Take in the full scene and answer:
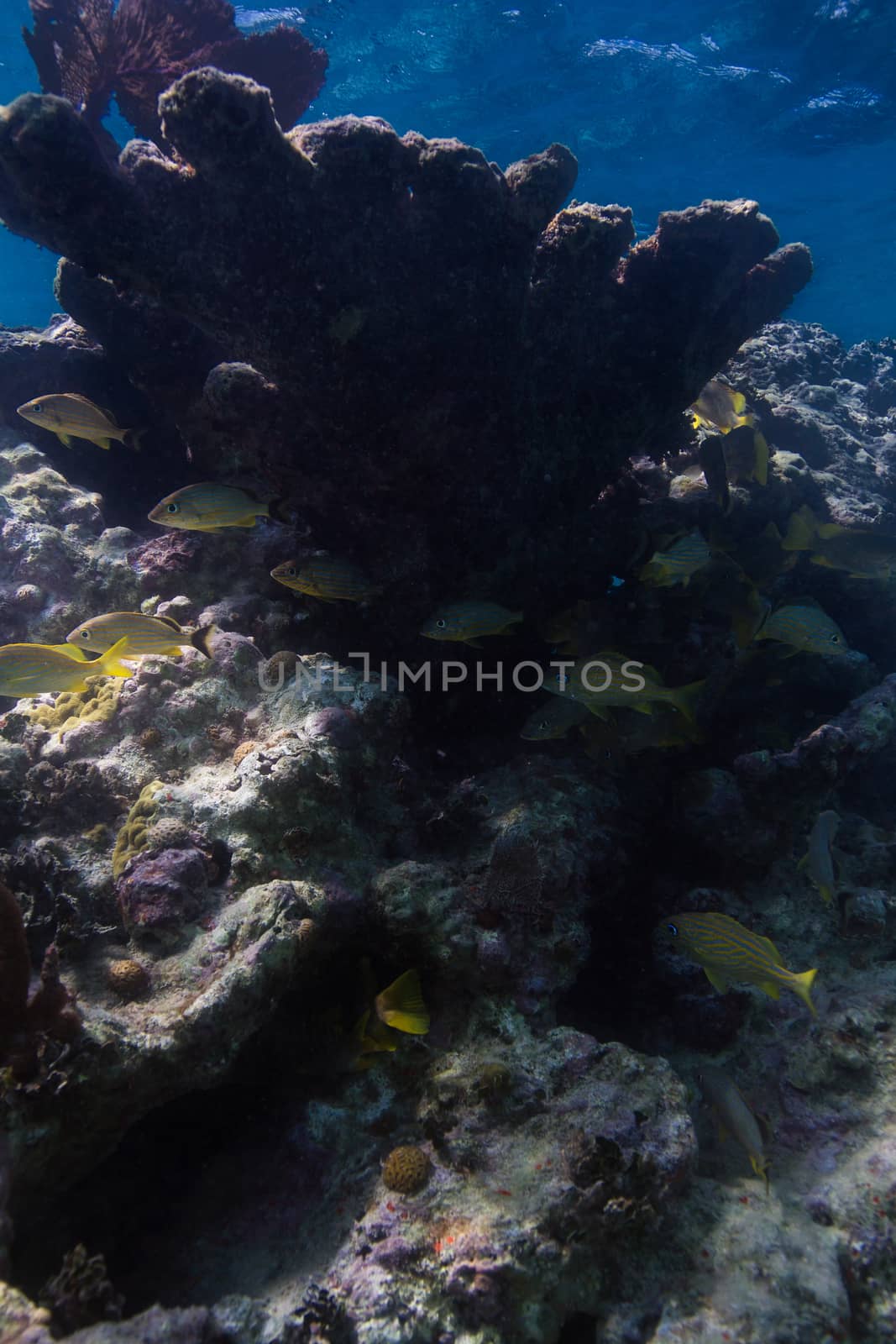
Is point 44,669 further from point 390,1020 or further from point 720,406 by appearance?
point 720,406

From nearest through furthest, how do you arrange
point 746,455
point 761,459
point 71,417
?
point 71,417, point 761,459, point 746,455

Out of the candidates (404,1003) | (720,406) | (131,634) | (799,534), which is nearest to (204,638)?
(131,634)

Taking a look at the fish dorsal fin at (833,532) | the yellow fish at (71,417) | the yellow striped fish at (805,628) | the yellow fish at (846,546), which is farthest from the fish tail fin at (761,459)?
the yellow fish at (71,417)

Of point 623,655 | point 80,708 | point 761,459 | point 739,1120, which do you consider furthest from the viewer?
point 761,459

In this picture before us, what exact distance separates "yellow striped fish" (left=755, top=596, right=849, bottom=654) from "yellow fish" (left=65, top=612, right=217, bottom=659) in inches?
174

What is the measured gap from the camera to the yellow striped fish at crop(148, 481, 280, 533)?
432 cm

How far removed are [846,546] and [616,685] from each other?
10.8 feet

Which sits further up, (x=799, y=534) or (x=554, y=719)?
(x=799, y=534)

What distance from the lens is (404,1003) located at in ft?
10.7

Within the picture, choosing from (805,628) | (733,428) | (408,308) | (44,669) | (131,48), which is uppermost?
(131,48)

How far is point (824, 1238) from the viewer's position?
290 cm

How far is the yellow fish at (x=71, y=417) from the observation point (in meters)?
5.10

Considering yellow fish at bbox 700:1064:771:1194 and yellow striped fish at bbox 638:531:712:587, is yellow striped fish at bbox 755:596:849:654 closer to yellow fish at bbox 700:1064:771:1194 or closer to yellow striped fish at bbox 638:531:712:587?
yellow striped fish at bbox 638:531:712:587

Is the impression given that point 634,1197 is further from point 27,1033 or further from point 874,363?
point 874,363
